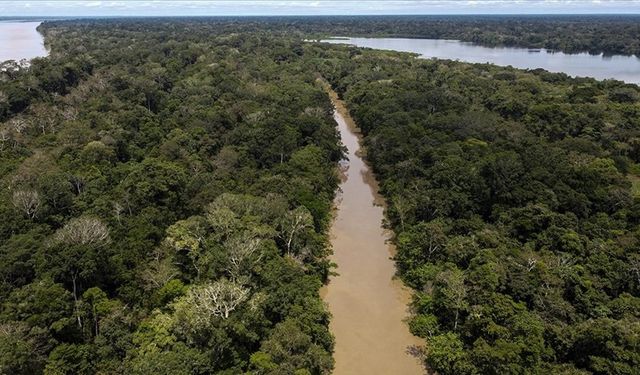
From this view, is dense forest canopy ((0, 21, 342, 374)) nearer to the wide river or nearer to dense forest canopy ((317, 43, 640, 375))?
dense forest canopy ((317, 43, 640, 375))

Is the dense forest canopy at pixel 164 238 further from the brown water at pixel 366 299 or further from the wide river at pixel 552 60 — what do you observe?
the wide river at pixel 552 60

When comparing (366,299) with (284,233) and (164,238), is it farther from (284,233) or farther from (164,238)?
(164,238)

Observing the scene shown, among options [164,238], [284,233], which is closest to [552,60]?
[284,233]

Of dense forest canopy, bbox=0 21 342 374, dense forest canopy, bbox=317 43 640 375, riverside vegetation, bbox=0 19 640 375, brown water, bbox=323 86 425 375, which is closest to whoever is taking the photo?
dense forest canopy, bbox=0 21 342 374

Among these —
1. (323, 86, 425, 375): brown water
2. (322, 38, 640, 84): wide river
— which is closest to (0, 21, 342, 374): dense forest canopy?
(323, 86, 425, 375): brown water

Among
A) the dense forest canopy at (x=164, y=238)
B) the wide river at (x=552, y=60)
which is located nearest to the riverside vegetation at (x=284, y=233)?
the dense forest canopy at (x=164, y=238)

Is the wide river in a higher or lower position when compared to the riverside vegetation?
higher

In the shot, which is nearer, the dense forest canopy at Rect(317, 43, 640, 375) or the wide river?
the dense forest canopy at Rect(317, 43, 640, 375)
